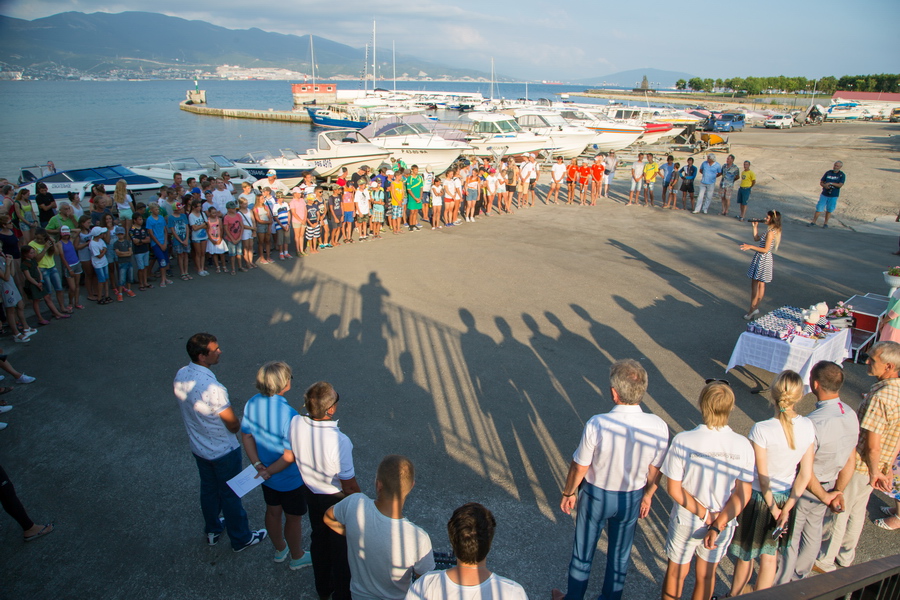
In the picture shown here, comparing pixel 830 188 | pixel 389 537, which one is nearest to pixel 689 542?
pixel 389 537

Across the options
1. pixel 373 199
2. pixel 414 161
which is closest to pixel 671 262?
pixel 373 199

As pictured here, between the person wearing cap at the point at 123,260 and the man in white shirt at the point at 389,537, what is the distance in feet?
27.6

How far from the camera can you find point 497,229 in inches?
559

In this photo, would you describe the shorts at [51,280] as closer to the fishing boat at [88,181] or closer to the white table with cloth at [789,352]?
the fishing boat at [88,181]

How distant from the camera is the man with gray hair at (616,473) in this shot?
313 cm

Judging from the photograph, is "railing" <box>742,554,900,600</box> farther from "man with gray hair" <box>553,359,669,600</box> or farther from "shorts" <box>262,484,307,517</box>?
"shorts" <box>262,484,307,517</box>

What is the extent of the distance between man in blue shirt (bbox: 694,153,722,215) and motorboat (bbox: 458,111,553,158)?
9359mm

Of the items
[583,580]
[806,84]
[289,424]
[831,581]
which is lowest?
[583,580]

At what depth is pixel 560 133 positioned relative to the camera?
25062mm

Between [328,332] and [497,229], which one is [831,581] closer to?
[328,332]

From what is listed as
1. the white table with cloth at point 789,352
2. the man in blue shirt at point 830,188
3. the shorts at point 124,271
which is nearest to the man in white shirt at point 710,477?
the white table with cloth at point 789,352

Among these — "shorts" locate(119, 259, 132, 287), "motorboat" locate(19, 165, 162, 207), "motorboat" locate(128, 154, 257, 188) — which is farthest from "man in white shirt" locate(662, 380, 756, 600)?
"motorboat" locate(128, 154, 257, 188)

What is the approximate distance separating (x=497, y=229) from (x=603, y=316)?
20.5 feet

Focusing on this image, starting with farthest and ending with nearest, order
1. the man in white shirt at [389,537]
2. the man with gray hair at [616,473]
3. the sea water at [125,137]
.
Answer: the sea water at [125,137] < the man with gray hair at [616,473] < the man in white shirt at [389,537]
